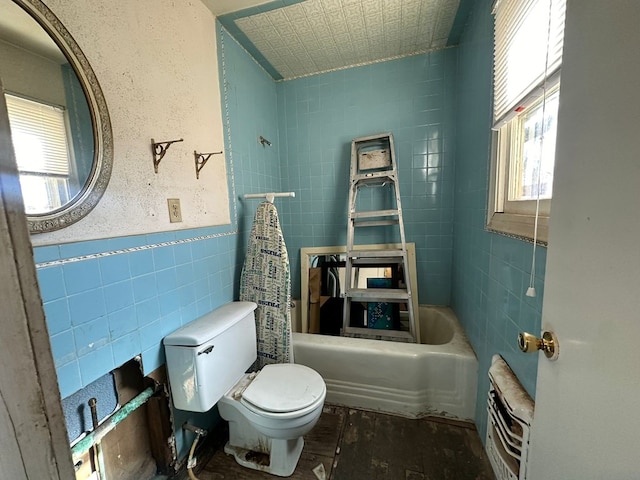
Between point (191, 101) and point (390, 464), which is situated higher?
point (191, 101)

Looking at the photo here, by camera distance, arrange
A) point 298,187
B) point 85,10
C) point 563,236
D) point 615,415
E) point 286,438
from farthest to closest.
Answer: point 298,187
point 286,438
point 85,10
point 563,236
point 615,415

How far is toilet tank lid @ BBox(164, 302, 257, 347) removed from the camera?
1109mm

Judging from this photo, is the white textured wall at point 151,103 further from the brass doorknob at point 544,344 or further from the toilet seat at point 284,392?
the brass doorknob at point 544,344

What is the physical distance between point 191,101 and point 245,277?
103 cm

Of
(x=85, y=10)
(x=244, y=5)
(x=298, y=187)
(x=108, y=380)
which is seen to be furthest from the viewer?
(x=298, y=187)

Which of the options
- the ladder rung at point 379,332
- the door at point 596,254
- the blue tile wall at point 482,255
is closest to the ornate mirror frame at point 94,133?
the door at point 596,254

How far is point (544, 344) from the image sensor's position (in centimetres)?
53

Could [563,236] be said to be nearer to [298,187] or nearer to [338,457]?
[338,457]

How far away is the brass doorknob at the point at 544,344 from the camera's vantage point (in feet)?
1.67

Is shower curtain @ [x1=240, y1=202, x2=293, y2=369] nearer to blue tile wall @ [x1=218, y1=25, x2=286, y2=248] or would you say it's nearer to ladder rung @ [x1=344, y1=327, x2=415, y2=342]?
blue tile wall @ [x1=218, y1=25, x2=286, y2=248]

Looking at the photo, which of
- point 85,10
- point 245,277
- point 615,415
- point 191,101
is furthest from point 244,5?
point 615,415

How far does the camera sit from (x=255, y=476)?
4.02 feet

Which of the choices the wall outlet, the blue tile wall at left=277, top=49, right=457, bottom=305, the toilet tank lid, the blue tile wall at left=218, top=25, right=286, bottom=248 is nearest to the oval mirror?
the wall outlet

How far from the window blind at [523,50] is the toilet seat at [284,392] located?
147 cm
